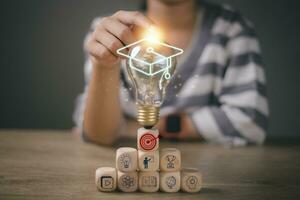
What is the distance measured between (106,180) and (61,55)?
0.88m

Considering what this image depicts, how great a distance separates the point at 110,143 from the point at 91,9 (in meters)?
0.60

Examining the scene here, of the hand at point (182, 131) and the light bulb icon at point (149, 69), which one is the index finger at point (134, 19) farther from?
the hand at point (182, 131)

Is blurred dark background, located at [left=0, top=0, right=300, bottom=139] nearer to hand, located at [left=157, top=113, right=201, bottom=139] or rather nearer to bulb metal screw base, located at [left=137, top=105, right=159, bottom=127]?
hand, located at [left=157, top=113, right=201, bottom=139]

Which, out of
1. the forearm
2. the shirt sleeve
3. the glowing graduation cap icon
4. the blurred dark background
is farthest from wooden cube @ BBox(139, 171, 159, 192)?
the blurred dark background

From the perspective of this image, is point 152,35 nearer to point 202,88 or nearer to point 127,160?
point 127,160

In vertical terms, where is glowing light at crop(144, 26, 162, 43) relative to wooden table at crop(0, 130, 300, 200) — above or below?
above

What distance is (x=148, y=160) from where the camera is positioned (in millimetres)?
689

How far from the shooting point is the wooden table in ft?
2.29

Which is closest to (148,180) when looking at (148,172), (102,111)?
(148,172)

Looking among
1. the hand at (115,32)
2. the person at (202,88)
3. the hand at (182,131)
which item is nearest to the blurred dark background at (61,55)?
the person at (202,88)

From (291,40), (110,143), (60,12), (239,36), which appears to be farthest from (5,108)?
(291,40)

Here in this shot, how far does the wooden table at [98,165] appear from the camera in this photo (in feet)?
2.29

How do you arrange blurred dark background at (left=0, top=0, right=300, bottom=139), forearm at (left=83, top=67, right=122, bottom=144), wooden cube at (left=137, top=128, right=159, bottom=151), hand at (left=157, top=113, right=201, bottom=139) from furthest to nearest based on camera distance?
1. blurred dark background at (left=0, top=0, right=300, bottom=139)
2. hand at (left=157, top=113, right=201, bottom=139)
3. forearm at (left=83, top=67, right=122, bottom=144)
4. wooden cube at (left=137, top=128, right=159, bottom=151)

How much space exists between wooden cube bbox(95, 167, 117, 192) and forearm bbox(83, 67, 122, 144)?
275 millimetres
